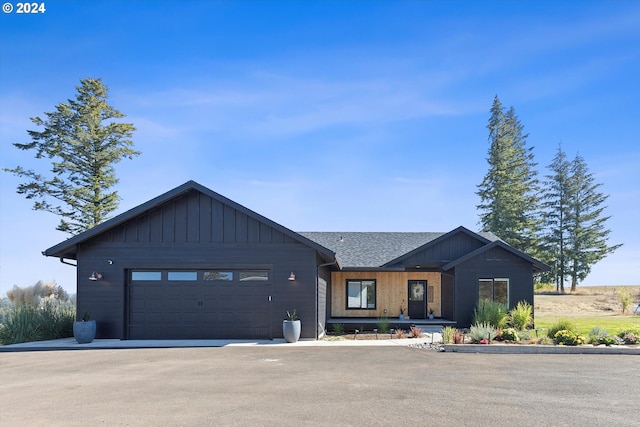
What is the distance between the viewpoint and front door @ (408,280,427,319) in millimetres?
26266

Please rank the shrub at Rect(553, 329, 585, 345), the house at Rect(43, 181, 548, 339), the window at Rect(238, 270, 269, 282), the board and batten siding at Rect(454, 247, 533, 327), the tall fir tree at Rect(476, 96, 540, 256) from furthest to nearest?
1. the tall fir tree at Rect(476, 96, 540, 256)
2. the board and batten siding at Rect(454, 247, 533, 327)
3. the window at Rect(238, 270, 269, 282)
4. the house at Rect(43, 181, 548, 339)
5. the shrub at Rect(553, 329, 585, 345)

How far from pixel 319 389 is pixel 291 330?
26.6 ft

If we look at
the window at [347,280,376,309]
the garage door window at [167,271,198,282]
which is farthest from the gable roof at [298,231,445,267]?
the garage door window at [167,271,198,282]

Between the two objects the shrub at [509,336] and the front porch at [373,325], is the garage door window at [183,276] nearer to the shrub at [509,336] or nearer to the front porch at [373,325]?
the front porch at [373,325]

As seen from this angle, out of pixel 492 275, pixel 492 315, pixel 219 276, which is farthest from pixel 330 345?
pixel 492 275

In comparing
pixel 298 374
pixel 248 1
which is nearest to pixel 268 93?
pixel 248 1

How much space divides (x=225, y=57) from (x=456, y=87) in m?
7.65

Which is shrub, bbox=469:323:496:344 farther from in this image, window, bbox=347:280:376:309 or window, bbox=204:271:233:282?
window, bbox=347:280:376:309

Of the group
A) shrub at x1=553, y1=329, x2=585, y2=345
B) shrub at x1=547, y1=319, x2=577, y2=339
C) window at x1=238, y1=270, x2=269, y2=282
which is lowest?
shrub at x1=553, y1=329, x2=585, y2=345

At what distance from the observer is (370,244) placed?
28.1 m

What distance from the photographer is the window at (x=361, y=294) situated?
26172 millimetres

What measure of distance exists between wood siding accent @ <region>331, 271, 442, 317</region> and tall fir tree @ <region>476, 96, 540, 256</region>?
2338 cm

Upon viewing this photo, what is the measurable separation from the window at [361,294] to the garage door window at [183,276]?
9.28 meters

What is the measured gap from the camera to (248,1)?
15461mm
